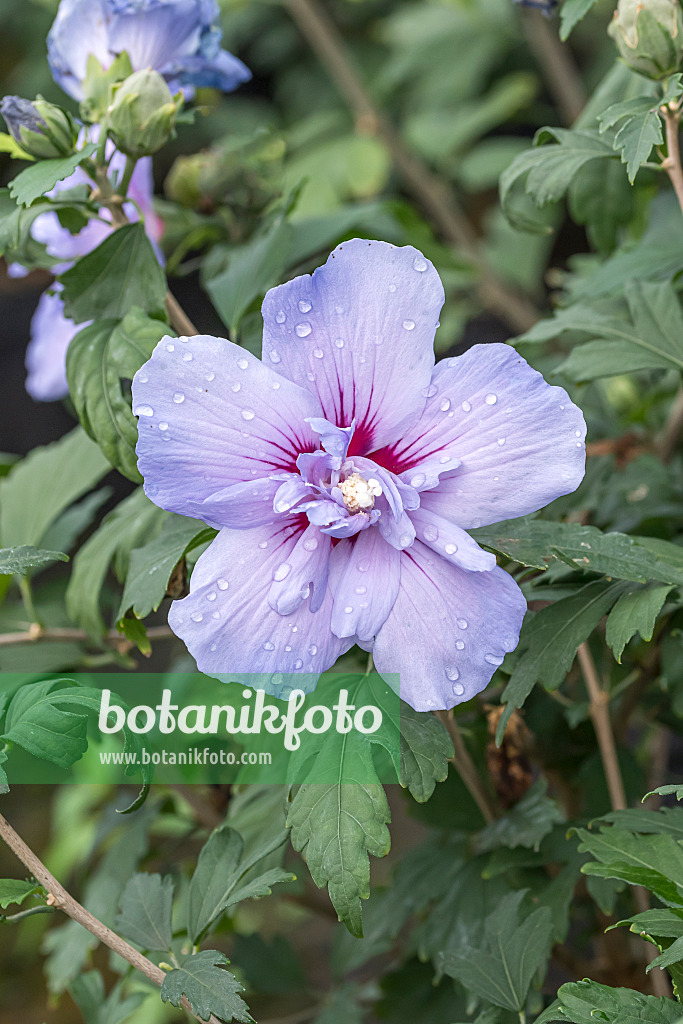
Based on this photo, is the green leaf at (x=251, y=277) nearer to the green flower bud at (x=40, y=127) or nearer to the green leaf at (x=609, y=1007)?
the green flower bud at (x=40, y=127)

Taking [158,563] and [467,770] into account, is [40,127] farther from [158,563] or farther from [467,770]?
[467,770]

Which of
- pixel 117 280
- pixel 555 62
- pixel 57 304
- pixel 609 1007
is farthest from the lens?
pixel 555 62

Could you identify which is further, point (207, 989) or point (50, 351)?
point (50, 351)

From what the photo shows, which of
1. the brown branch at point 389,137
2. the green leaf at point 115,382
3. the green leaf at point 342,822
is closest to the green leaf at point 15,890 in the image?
the green leaf at point 342,822

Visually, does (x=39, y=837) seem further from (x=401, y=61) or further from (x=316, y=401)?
(x=401, y=61)

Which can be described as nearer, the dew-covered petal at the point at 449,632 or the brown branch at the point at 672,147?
the dew-covered petal at the point at 449,632

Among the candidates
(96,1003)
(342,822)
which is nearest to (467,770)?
(342,822)

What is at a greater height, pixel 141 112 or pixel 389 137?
pixel 141 112

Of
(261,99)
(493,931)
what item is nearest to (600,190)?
(493,931)

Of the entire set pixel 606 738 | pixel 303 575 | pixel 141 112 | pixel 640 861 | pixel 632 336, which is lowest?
pixel 606 738
